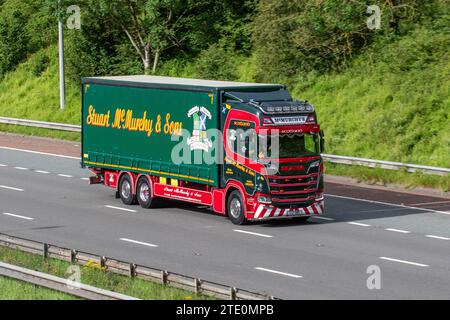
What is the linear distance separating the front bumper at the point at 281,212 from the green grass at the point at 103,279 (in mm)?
6825

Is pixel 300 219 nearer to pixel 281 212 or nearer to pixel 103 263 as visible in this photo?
pixel 281 212

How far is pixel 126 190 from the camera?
33125mm

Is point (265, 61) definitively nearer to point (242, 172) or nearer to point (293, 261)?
point (242, 172)

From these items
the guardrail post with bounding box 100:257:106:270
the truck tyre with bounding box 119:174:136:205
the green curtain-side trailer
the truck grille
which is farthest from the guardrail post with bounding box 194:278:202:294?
the truck tyre with bounding box 119:174:136:205

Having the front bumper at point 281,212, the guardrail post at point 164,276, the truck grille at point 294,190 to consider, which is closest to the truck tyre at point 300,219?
the front bumper at point 281,212

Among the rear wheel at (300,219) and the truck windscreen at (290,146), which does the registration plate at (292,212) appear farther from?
the rear wheel at (300,219)

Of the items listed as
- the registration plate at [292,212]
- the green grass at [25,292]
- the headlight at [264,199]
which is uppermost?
the headlight at [264,199]

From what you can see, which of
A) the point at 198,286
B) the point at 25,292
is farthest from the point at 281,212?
the point at 25,292

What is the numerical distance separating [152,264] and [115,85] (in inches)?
402

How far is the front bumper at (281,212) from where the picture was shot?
2856 centimetres

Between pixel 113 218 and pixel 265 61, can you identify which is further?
pixel 265 61
